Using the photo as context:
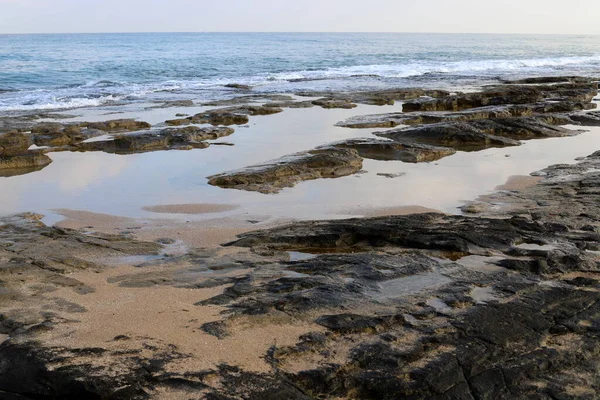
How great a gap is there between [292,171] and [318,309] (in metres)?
5.43

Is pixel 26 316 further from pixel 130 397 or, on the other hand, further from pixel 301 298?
pixel 301 298

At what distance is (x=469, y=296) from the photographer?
4.77 meters

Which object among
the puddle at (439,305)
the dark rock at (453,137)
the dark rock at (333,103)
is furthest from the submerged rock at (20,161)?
the dark rock at (333,103)

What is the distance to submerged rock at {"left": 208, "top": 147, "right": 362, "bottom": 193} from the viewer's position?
30.6 ft

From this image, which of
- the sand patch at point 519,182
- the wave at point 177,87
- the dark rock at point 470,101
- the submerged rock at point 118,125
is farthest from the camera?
the wave at point 177,87

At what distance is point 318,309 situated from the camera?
14.9 ft

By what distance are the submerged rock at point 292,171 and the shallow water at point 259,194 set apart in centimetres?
21

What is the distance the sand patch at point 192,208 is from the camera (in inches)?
318

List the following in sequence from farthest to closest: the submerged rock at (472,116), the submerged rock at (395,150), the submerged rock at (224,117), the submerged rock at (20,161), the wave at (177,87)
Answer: the wave at (177,87)
the submerged rock at (224,117)
the submerged rock at (472,116)
the submerged rock at (395,150)
the submerged rock at (20,161)

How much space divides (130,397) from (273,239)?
3069mm

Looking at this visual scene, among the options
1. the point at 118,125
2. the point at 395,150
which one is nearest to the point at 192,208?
the point at 395,150

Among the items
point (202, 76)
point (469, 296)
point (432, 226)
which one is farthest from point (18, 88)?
point (469, 296)

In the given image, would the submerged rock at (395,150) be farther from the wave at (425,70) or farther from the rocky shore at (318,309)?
the wave at (425,70)

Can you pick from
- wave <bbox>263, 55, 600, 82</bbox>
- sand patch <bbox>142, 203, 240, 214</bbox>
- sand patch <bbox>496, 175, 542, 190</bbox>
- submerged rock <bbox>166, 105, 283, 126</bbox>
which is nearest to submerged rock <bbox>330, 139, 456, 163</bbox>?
sand patch <bbox>496, 175, 542, 190</bbox>
